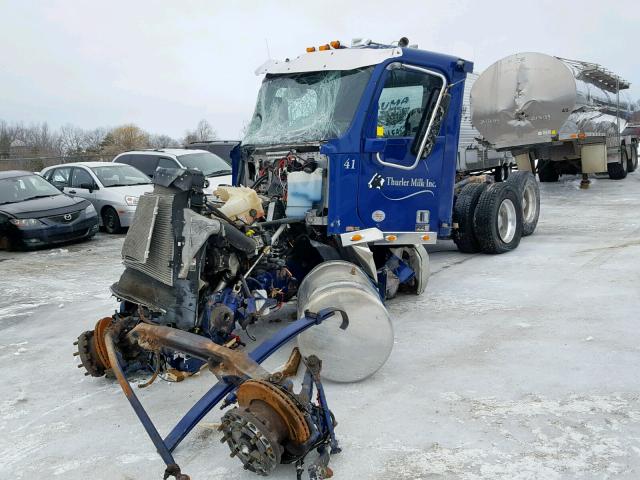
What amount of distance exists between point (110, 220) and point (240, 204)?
8.91m

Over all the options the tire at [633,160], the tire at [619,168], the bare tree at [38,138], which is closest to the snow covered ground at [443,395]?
the tire at [619,168]

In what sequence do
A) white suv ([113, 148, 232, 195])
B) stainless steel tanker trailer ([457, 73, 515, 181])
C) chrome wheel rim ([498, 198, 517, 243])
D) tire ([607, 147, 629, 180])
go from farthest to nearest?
tire ([607, 147, 629, 180]) → stainless steel tanker trailer ([457, 73, 515, 181]) → white suv ([113, 148, 232, 195]) → chrome wheel rim ([498, 198, 517, 243])

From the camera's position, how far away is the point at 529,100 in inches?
Result: 504

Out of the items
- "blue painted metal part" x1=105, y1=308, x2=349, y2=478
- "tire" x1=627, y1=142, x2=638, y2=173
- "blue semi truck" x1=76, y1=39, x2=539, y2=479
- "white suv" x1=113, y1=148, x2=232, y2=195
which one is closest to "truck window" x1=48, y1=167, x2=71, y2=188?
"white suv" x1=113, y1=148, x2=232, y2=195

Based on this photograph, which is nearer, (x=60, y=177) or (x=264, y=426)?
(x=264, y=426)

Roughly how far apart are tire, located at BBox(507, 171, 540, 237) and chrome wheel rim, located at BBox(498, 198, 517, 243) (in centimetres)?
89

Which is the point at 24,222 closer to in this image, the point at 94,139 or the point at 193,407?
the point at 193,407

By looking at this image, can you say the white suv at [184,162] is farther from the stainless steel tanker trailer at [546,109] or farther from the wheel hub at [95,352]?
the wheel hub at [95,352]

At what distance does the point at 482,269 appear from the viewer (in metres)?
7.78

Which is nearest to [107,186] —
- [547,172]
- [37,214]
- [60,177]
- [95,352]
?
[60,177]

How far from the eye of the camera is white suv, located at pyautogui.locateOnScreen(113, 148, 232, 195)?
45.7 ft

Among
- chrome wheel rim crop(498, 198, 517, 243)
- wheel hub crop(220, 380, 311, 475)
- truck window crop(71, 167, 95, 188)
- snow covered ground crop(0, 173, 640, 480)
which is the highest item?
truck window crop(71, 167, 95, 188)

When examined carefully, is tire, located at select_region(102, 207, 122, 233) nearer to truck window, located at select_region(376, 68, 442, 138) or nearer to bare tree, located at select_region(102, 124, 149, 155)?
truck window, located at select_region(376, 68, 442, 138)

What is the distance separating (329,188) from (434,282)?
8.26 ft
